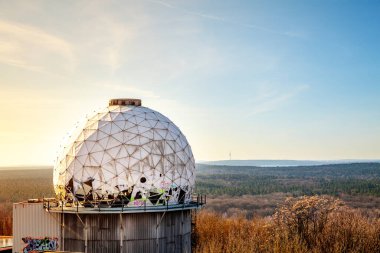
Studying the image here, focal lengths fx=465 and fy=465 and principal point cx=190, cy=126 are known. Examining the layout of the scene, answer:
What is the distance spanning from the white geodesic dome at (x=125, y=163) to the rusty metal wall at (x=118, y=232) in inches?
40.7

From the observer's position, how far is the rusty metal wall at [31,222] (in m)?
29.6

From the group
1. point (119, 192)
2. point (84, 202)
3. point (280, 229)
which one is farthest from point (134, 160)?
point (280, 229)

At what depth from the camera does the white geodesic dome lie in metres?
28.5

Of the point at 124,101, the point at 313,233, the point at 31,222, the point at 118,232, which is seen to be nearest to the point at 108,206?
the point at 118,232

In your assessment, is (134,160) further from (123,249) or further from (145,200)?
(123,249)

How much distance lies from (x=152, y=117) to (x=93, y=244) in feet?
31.1

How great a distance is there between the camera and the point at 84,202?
28.4m

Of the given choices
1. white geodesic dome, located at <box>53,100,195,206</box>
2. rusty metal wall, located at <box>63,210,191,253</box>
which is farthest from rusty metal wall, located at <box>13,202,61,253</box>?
white geodesic dome, located at <box>53,100,195,206</box>

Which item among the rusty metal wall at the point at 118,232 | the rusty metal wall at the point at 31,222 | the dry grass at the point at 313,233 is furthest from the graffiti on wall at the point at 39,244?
the dry grass at the point at 313,233

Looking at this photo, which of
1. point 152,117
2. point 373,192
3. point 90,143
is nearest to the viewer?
point 90,143

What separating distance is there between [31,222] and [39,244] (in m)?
1.52

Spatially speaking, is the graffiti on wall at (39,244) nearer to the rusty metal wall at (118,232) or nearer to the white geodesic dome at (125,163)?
the rusty metal wall at (118,232)

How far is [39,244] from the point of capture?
2983 centimetres

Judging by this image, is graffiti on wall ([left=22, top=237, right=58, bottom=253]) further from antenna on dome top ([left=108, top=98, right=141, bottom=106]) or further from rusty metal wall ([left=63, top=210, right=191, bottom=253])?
antenna on dome top ([left=108, top=98, right=141, bottom=106])
